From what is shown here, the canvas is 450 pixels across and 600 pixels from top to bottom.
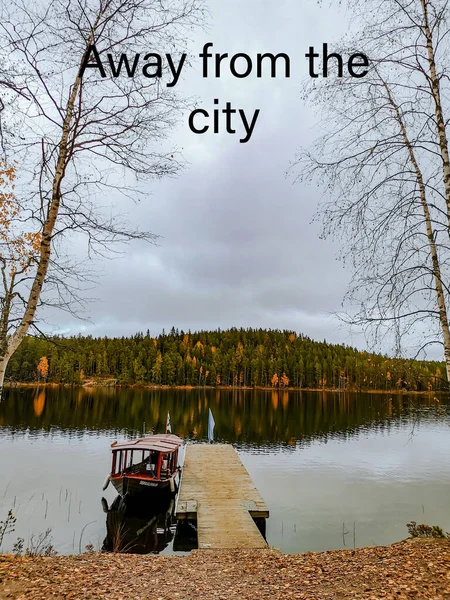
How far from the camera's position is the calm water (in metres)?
14.7

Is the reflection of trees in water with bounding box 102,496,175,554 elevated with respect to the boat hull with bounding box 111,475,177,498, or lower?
lower

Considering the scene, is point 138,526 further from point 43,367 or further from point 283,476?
point 43,367

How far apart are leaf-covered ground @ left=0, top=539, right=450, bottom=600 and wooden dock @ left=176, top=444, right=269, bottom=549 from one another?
2.10m

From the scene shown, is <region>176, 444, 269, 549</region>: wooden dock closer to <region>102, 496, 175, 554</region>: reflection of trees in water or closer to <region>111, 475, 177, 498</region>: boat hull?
<region>111, 475, 177, 498</region>: boat hull

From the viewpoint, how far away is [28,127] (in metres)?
6.80

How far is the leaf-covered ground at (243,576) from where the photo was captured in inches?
233

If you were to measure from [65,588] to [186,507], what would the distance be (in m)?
8.23

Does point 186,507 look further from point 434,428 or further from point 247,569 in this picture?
point 434,428

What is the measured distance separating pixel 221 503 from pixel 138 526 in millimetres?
3756

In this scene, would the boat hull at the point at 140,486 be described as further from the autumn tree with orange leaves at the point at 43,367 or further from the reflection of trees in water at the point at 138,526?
the autumn tree with orange leaves at the point at 43,367

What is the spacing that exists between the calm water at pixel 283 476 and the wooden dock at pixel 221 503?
140 centimetres

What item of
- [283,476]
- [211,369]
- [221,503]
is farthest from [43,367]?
[221,503]

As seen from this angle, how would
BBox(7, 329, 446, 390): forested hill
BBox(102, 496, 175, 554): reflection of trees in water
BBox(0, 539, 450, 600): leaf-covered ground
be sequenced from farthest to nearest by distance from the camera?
1. BBox(7, 329, 446, 390): forested hill
2. BBox(102, 496, 175, 554): reflection of trees in water
3. BBox(0, 539, 450, 600): leaf-covered ground

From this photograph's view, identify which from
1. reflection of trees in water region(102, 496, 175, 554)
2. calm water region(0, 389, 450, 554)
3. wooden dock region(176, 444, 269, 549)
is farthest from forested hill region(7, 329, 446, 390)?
reflection of trees in water region(102, 496, 175, 554)
